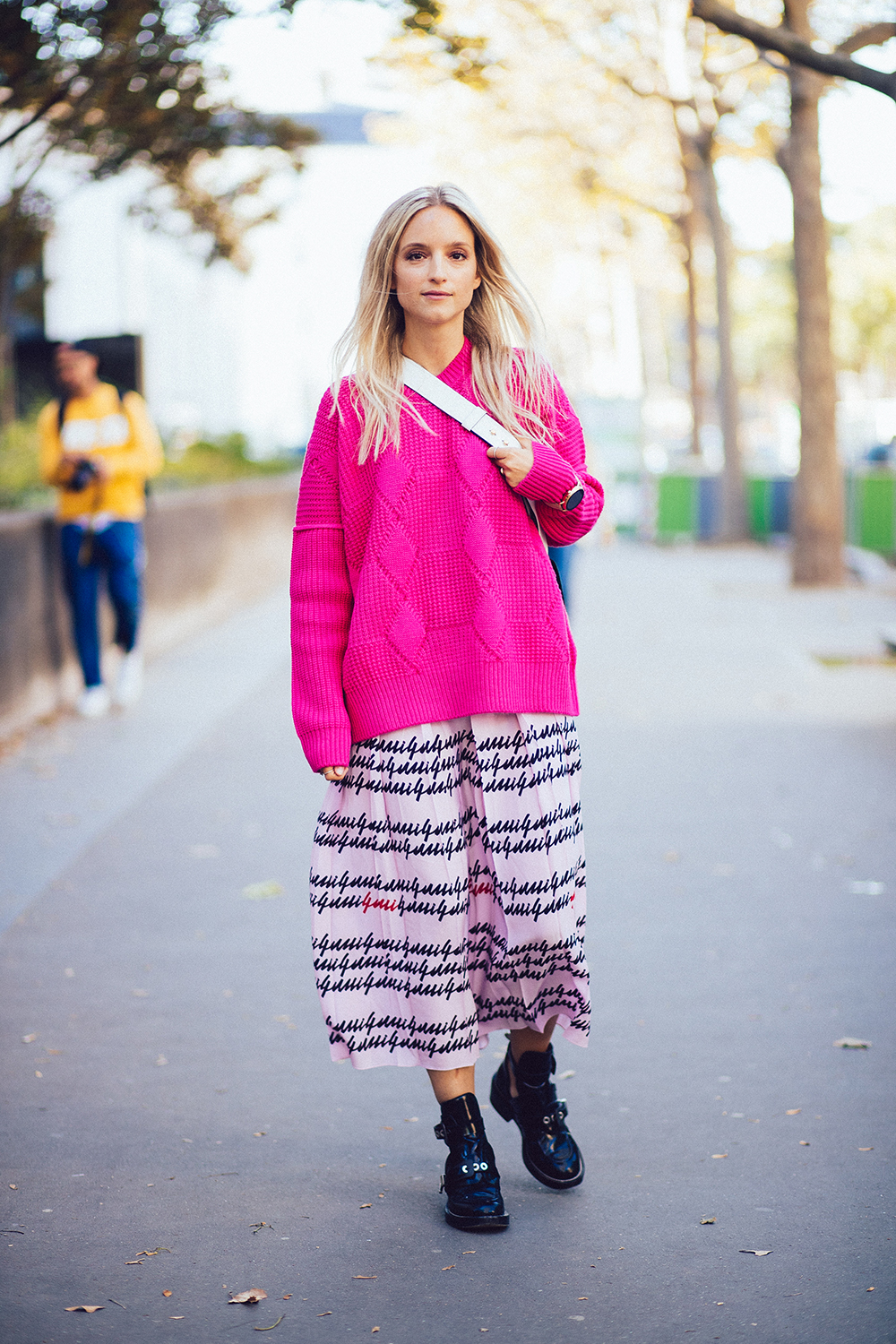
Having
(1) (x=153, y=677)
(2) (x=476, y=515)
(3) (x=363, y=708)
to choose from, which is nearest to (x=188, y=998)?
(3) (x=363, y=708)

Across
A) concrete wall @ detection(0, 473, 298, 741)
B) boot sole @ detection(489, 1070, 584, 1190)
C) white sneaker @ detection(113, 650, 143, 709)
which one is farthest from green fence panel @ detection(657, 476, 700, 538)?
boot sole @ detection(489, 1070, 584, 1190)

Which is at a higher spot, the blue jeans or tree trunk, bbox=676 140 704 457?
tree trunk, bbox=676 140 704 457

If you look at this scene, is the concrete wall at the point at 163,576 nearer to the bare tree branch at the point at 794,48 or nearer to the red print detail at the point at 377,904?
the bare tree branch at the point at 794,48

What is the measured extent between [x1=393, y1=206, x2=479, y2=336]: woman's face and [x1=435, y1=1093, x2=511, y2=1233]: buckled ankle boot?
62.6 inches

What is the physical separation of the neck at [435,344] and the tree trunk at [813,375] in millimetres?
13037

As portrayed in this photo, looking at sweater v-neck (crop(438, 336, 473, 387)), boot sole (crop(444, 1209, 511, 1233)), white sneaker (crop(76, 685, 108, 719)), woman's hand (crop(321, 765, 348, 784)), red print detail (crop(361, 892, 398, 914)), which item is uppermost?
sweater v-neck (crop(438, 336, 473, 387))

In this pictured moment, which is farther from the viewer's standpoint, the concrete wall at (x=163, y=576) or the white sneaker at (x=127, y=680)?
the white sneaker at (x=127, y=680)

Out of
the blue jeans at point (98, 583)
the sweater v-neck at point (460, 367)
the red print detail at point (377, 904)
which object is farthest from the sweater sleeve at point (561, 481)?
the blue jeans at point (98, 583)

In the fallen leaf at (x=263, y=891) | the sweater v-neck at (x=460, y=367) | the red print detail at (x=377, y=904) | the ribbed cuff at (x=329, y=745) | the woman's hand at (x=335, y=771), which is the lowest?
the fallen leaf at (x=263, y=891)

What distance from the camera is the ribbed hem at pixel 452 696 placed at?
10.4 ft

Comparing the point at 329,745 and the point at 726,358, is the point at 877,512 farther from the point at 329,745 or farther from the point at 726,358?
the point at 329,745

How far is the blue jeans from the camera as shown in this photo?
925cm

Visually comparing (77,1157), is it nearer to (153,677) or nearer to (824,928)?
(824,928)

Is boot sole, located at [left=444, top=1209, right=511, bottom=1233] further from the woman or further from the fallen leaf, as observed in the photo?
the fallen leaf
